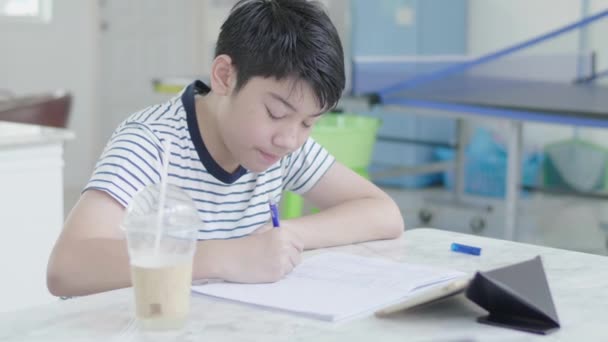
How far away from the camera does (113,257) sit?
130 centimetres

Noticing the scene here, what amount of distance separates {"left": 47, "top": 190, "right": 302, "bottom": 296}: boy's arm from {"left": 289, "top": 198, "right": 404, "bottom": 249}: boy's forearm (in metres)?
0.20

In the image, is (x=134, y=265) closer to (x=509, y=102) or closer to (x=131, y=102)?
(x=509, y=102)

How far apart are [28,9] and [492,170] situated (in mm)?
3234

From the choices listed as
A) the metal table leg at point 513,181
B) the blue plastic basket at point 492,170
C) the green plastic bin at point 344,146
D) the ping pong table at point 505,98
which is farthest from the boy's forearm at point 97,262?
the blue plastic basket at point 492,170

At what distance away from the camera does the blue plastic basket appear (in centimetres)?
591

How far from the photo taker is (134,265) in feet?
3.38

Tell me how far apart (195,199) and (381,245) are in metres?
0.33

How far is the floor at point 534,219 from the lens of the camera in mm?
4648

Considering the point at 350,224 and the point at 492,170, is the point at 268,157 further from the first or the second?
the point at 492,170

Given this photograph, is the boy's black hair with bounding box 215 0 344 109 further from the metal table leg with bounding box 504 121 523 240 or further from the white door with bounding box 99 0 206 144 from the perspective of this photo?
the white door with bounding box 99 0 206 144

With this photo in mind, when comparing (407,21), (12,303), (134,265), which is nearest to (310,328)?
(134,265)

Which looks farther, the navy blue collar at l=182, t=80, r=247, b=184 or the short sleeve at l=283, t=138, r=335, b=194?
the short sleeve at l=283, t=138, r=335, b=194

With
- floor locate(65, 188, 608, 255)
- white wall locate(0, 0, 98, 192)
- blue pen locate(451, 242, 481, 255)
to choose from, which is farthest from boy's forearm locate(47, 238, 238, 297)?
white wall locate(0, 0, 98, 192)

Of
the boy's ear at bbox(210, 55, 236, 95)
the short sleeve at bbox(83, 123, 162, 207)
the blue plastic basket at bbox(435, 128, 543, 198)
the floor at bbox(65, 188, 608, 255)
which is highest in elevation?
the boy's ear at bbox(210, 55, 236, 95)
